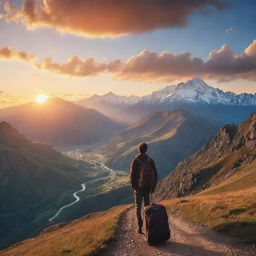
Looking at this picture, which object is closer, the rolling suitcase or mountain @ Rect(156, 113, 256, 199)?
the rolling suitcase

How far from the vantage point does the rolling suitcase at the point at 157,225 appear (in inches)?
661

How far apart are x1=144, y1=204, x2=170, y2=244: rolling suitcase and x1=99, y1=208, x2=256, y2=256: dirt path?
43cm

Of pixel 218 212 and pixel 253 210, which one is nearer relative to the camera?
pixel 253 210

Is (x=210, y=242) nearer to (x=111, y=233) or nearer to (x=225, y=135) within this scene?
(x=111, y=233)

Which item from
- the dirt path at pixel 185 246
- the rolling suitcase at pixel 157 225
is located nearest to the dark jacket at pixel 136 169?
the rolling suitcase at pixel 157 225

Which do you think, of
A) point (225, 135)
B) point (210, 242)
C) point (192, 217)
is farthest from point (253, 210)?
point (225, 135)

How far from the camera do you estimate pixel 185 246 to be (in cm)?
1655

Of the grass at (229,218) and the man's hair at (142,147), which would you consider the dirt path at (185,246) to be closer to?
the grass at (229,218)

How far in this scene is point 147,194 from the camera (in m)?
19.2

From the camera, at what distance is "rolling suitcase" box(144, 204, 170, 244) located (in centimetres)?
1678

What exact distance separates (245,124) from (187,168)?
1597 inches

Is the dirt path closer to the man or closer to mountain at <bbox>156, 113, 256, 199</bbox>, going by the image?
the man

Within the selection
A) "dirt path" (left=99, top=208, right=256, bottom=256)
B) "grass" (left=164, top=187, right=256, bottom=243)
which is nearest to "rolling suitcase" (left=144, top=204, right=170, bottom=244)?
"dirt path" (left=99, top=208, right=256, bottom=256)

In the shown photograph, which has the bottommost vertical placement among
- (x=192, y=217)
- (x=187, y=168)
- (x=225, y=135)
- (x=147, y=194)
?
(x=187, y=168)
